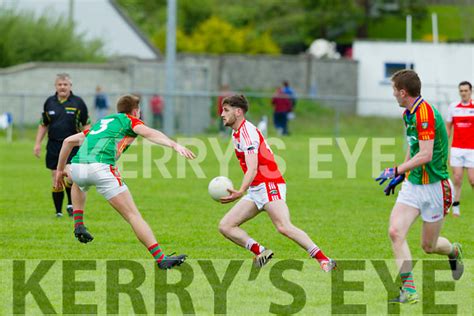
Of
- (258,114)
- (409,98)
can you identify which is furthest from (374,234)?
(258,114)

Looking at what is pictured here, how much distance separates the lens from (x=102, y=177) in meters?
10.2

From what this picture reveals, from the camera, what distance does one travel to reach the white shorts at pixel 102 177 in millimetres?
10164

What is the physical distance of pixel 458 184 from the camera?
54.1 feet

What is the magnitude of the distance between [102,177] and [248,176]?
1.53 metres

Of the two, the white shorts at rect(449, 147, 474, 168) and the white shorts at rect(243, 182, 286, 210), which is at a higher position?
the white shorts at rect(449, 147, 474, 168)

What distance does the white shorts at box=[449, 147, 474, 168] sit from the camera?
16.1 metres

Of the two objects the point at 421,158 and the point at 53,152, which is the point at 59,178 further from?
the point at 421,158

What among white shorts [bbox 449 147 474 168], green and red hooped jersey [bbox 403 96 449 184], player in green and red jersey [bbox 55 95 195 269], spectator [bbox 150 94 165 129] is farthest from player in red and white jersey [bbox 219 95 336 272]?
spectator [bbox 150 94 165 129]

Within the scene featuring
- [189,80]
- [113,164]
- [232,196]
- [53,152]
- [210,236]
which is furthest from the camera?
[189,80]

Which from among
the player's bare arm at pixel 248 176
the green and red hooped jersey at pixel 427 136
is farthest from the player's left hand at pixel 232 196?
the green and red hooped jersey at pixel 427 136

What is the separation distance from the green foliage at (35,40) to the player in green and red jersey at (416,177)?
3647cm

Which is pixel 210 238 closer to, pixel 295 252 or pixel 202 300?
pixel 295 252

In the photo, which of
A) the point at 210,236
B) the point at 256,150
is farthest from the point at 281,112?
the point at 256,150

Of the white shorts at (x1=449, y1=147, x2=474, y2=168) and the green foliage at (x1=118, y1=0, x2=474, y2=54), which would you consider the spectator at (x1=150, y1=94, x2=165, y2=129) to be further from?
the green foliage at (x1=118, y1=0, x2=474, y2=54)
